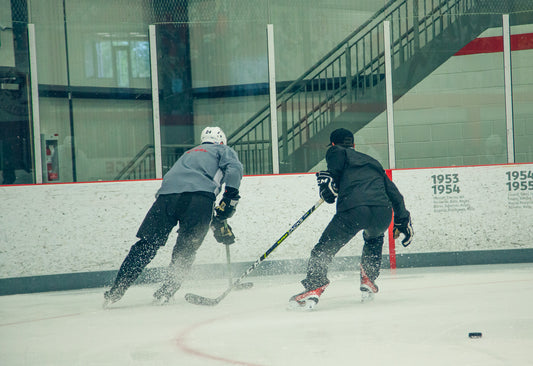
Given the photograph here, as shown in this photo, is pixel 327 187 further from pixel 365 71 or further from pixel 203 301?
pixel 365 71

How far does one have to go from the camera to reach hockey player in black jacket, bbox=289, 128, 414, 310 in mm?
3969

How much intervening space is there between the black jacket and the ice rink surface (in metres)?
0.59

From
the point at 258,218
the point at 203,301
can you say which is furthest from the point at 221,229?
the point at 258,218

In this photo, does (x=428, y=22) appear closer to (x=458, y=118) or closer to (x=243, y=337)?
(x=458, y=118)

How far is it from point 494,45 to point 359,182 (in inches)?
116

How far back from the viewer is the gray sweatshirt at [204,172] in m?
4.41

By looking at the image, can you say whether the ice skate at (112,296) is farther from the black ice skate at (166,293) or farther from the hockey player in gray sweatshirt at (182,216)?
the black ice skate at (166,293)

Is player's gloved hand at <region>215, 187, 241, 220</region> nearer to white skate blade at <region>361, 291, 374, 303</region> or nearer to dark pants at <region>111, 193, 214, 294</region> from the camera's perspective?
dark pants at <region>111, 193, 214, 294</region>

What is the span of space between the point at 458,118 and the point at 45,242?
142 inches

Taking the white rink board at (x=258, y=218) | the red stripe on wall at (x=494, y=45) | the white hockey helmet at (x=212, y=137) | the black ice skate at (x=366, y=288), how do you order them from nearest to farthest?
the black ice skate at (x=366, y=288) → the white hockey helmet at (x=212, y=137) → the white rink board at (x=258, y=218) → the red stripe on wall at (x=494, y=45)

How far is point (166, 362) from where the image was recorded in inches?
111

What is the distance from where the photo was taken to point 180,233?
14.5ft

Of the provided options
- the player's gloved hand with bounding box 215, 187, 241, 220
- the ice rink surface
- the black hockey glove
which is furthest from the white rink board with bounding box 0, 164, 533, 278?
the black hockey glove

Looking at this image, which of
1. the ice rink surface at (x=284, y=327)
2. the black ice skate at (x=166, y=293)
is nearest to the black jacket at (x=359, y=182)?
the ice rink surface at (x=284, y=327)
